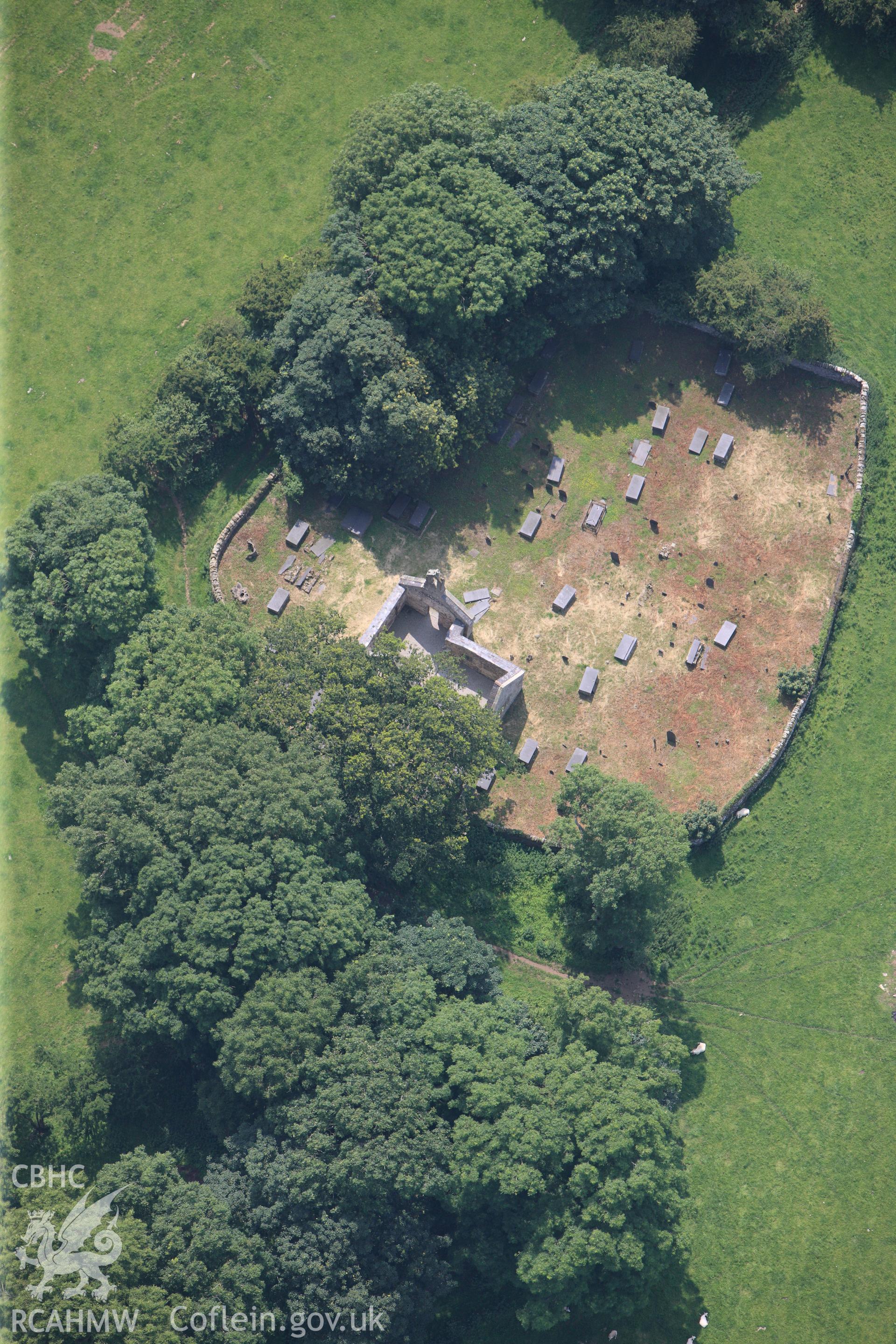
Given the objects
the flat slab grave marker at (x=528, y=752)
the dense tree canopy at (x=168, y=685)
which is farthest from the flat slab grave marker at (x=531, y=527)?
the dense tree canopy at (x=168, y=685)

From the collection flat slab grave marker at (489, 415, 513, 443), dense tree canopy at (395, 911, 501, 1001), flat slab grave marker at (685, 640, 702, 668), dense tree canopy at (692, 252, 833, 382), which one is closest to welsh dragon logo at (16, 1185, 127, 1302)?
dense tree canopy at (395, 911, 501, 1001)

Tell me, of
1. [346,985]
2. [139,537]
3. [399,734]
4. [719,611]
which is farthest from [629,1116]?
[139,537]

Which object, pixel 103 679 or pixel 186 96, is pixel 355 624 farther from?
pixel 186 96

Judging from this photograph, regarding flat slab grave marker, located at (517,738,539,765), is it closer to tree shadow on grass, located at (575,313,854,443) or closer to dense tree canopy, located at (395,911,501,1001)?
dense tree canopy, located at (395,911,501,1001)

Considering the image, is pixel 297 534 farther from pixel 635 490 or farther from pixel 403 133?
pixel 403 133

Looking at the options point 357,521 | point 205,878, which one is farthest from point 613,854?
point 357,521

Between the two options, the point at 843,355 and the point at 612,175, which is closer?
the point at 612,175
